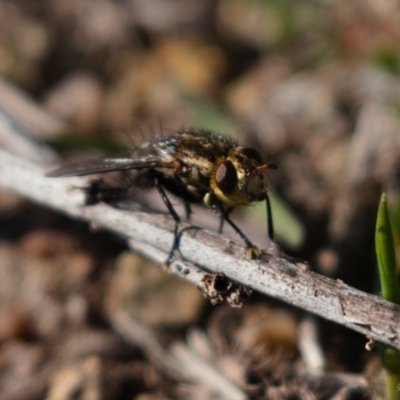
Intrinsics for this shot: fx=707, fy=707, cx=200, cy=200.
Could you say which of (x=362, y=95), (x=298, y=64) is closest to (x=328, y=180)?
(x=362, y=95)

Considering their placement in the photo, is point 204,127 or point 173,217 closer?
point 173,217

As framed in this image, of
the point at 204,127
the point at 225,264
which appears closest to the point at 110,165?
the point at 225,264

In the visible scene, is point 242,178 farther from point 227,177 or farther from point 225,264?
point 225,264

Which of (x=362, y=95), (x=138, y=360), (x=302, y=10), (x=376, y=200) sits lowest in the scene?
(x=138, y=360)

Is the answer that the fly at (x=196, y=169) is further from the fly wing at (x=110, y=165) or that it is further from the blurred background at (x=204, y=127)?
the blurred background at (x=204, y=127)

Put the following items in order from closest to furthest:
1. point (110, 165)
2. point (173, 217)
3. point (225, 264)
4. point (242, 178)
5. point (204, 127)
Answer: point (225, 264)
point (242, 178)
point (173, 217)
point (110, 165)
point (204, 127)

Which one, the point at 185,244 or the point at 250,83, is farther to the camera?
the point at 250,83

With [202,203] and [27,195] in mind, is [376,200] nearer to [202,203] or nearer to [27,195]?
[202,203]
